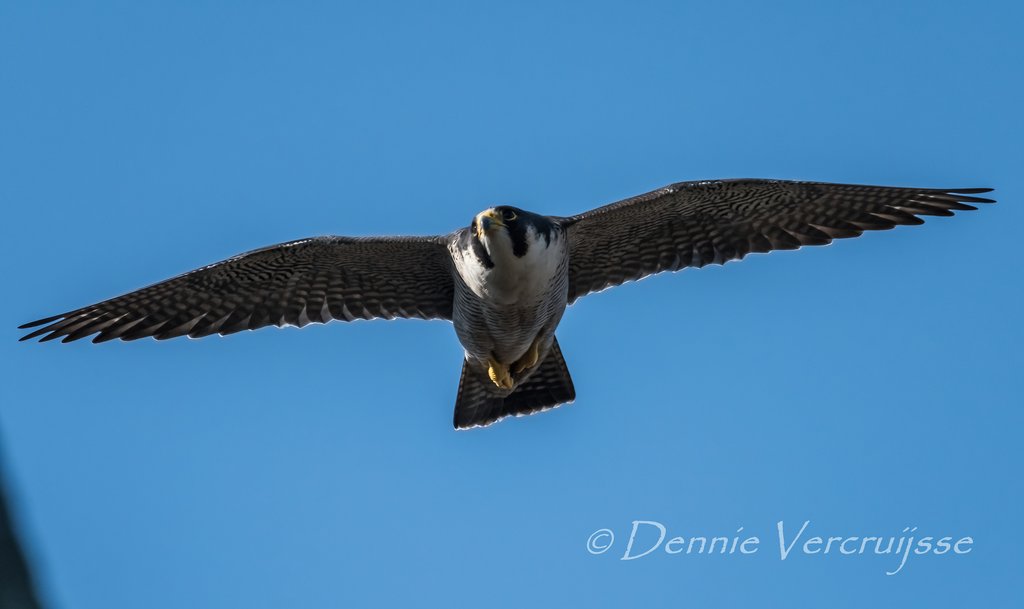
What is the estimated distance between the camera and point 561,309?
10.1 meters

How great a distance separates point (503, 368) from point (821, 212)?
3361mm

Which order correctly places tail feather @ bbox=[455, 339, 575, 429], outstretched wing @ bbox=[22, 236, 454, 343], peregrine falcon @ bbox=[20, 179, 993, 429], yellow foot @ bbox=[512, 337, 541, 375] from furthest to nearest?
tail feather @ bbox=[455, 339, 575, 429]
yellow foot @ bbox=[512, 337, 541, 375]
outstretched wing @ bbox=[22, 236, 454, 343]
peregrine falcon @ bbox=[20, 179, 993, 429]

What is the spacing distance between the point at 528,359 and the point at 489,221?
2.07 meters

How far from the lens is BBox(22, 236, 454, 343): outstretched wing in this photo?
33.4 ft

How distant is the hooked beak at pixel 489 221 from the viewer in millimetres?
8805

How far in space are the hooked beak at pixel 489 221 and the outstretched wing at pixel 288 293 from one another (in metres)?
1.24

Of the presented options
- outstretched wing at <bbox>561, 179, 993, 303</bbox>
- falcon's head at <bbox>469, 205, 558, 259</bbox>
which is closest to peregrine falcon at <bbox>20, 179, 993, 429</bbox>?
outstretched wing at <bbox>561, 179, 993, 303</bbox>

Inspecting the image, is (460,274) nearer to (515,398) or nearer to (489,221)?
(489,221)

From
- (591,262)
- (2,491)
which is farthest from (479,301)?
(2,491)

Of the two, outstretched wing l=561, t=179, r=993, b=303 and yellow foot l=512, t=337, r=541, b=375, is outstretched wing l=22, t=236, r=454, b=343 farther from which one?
outstretched wing l=561, t=179, r=993, b=303

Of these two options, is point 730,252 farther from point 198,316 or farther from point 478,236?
point 198,316

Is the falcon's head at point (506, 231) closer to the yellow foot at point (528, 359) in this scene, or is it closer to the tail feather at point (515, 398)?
the yellow foot at point (528, 359)

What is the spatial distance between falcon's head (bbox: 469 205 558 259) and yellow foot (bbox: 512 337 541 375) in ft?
5.19

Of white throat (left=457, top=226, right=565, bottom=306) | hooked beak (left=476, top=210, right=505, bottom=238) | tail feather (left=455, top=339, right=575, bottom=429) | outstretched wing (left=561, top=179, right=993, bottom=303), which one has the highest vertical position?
outstretched wing (left=561, top=179, right=993, bottom=303)
